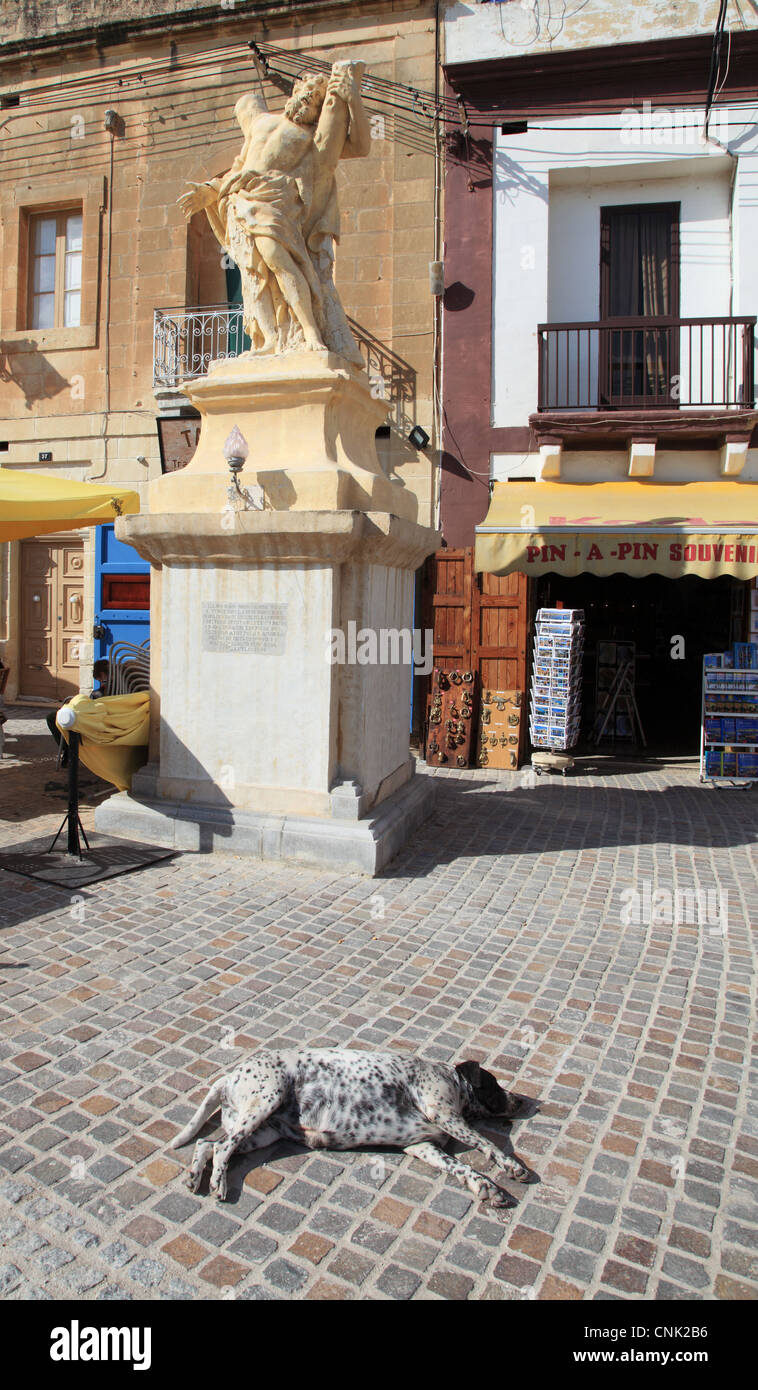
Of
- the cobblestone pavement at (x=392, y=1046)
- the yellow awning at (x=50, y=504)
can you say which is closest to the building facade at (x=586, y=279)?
the yellow awning at (x=50, y=504)

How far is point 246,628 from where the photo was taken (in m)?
Answer: 6.76

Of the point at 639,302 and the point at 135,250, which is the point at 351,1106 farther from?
the point at 135,250

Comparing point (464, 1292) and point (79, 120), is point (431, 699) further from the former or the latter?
point (79, 120)

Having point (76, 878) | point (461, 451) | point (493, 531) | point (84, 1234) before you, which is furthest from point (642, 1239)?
point (461, 451)

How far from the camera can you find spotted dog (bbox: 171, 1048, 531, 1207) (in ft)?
10.5

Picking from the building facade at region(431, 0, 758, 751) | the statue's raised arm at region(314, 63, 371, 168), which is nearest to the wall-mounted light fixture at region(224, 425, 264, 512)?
the statue's raised arm at region(314, 63, 371, 168)

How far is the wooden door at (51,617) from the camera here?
48.3 feet

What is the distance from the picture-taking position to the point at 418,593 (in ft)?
40.0

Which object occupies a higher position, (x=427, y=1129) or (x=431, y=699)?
(x=431, y=699)

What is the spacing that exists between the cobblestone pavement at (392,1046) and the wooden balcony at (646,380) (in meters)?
6.22

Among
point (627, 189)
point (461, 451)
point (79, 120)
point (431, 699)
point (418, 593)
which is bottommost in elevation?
point (431, 699)

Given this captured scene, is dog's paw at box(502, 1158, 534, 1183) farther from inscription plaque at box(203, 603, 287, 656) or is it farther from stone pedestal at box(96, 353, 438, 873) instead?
inscription plaque at box(203, 603, 287, 656)

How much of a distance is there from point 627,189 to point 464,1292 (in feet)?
44.4

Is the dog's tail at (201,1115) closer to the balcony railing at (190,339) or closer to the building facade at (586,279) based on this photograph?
the building facade at (586,279)
